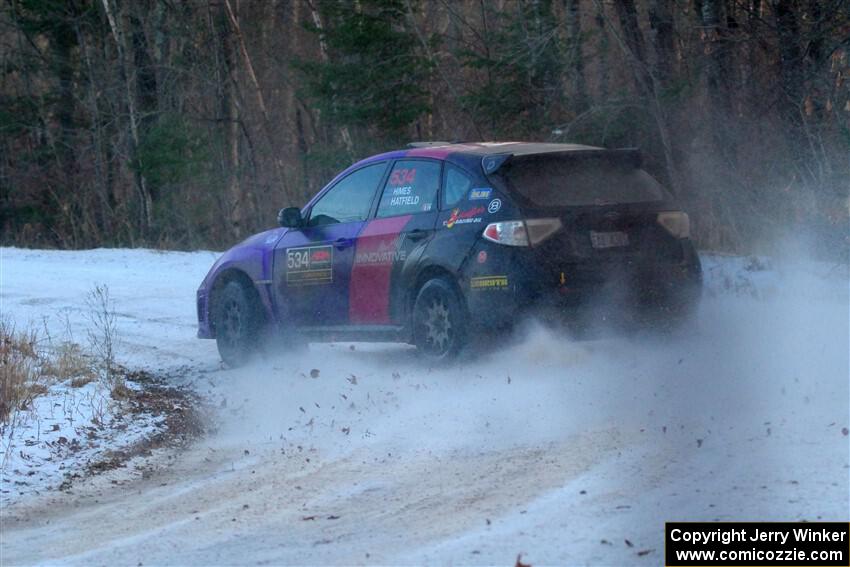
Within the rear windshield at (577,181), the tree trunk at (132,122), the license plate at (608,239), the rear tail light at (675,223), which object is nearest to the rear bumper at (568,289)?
the license plate at (608,239)

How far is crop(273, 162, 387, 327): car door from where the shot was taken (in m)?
9.93

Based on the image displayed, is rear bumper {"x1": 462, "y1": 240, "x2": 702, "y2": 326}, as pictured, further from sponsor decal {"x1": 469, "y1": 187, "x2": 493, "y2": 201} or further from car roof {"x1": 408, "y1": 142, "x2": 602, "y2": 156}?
car roof {"x1": 408, "y1": 142, "x2": 602, "y2": 156}

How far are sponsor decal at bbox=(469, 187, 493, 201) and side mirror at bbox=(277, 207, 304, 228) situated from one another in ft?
7.15

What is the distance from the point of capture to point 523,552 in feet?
16.7

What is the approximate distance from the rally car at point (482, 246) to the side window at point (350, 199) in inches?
0.6

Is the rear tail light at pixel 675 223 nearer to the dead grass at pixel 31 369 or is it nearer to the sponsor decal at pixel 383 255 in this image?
the sponsor decal at pixel 383 255

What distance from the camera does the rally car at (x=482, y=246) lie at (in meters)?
8.38

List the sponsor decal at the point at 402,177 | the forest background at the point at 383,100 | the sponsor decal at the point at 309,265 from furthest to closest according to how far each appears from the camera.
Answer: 1. the forest background at the point at 383,100
2. the sponsor decal at the point at 309,265
3. the sponsor decal at the point at 402,177

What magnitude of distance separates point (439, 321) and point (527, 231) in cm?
108

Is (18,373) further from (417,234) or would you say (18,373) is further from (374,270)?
(417,234)

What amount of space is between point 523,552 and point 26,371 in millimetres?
5692

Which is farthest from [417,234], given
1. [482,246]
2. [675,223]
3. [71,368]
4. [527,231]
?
[71,368]

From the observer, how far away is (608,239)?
8531 mm

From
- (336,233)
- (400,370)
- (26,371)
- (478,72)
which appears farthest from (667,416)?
(478,72)
